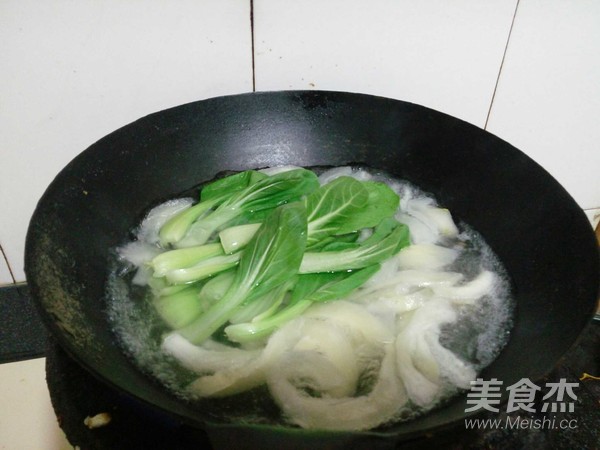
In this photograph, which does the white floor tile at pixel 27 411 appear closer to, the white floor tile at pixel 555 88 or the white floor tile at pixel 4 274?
the white floor tile at pixel 4 274

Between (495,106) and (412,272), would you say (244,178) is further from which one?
(495,106)

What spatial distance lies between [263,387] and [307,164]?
1.80 feet

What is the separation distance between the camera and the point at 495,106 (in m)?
1.25

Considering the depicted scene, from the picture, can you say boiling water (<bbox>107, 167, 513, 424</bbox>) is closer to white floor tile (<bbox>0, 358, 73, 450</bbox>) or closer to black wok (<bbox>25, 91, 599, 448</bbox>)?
black wok (<bbox>25, 91, 599, 448</bbox>)

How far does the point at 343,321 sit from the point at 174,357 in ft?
0.86

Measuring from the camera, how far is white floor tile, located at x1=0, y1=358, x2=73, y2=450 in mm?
1101

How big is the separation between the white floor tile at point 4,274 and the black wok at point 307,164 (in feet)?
Result: 1.74

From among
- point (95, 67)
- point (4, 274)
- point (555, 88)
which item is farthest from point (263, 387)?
point (555, 88)

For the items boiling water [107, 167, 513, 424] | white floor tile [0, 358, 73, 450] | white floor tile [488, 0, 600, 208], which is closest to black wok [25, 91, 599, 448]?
boiling water [107, 167, 513, 424]

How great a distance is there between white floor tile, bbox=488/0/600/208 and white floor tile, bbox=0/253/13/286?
1.26 m

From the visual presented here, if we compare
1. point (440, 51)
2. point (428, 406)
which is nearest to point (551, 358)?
point (428, 406)

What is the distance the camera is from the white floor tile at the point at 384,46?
103 cm

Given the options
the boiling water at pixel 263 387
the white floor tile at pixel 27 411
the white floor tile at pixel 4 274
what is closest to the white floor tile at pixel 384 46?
the boiling water at pixel 263 387

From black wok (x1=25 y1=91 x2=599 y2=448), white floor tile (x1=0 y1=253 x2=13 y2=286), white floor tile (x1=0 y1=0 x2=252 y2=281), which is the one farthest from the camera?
white floor tile (x1=0 y1=253 x2=13 y2=286)
